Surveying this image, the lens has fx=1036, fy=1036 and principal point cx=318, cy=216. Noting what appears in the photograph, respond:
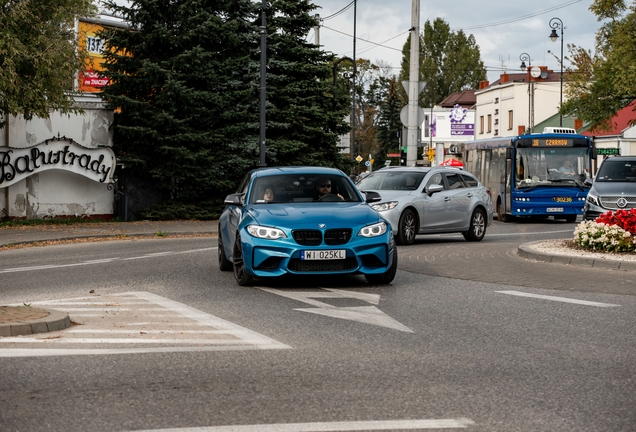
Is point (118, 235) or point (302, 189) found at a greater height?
point (302, 189)

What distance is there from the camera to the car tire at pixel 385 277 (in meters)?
12.9

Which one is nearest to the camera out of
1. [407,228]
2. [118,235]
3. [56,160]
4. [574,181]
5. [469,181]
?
[407,228]

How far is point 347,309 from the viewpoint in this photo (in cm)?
1065

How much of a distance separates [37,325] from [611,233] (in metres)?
10.7

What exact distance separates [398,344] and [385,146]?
106m

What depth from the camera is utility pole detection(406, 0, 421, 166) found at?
31.6 m

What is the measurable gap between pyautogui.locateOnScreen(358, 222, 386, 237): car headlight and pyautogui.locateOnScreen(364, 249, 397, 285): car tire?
449 millimetres

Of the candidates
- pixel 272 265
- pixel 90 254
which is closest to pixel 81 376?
pixel 272 265

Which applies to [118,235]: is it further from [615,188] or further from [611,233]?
[611,233]

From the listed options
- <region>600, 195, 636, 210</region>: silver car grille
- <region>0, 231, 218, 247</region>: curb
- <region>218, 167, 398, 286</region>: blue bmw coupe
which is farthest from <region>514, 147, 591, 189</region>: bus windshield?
<region>218, 167, 398, 286</region>: blue bmw coupe

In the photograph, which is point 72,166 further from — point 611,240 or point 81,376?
point 81,376

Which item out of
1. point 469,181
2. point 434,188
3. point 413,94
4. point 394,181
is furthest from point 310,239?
point 413,94

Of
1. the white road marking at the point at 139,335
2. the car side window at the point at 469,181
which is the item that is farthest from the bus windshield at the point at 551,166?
the white road marking at the point at 139,335

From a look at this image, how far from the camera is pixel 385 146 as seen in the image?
11394cm
